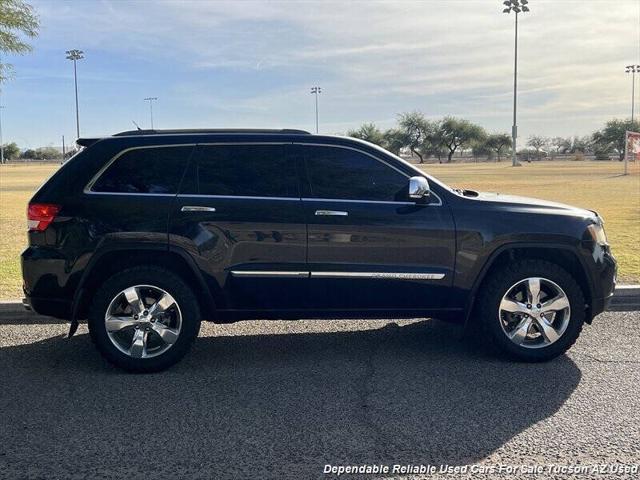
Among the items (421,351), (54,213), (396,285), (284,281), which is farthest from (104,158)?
(421,351)

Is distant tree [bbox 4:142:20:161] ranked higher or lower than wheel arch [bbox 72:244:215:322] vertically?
higher

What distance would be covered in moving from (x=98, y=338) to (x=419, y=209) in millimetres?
2749

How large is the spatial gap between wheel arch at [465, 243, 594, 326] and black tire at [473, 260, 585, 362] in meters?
0.09

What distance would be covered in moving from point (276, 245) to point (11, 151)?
15403cm

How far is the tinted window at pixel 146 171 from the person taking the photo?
193 inches

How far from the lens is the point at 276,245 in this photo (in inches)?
191

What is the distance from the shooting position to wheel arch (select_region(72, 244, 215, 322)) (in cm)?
479

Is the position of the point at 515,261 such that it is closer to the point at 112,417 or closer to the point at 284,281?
the point at 284,281

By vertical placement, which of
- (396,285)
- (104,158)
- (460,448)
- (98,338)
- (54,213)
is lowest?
(460,448)

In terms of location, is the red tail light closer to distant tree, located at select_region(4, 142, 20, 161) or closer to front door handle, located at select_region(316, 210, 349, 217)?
front door handle, located at select_region(316, 210, 349, 217)

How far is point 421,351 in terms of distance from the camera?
5449 mm

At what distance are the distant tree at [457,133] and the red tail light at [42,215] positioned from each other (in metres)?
114

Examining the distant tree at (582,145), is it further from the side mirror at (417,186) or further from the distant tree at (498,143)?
the side mirror at (417,186)

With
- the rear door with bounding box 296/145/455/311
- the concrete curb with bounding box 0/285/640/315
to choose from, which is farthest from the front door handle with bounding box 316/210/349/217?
the concrete curb with bounding box 0/285/640/315
